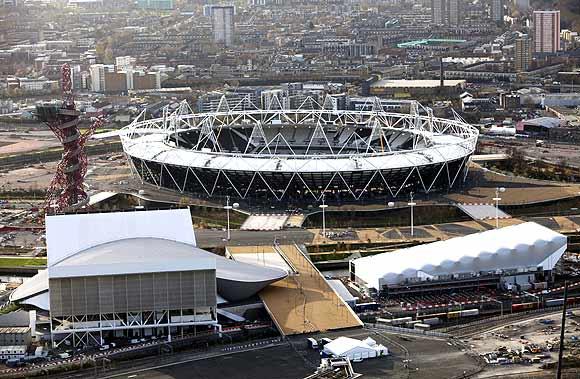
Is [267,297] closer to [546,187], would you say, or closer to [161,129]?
[546,187]

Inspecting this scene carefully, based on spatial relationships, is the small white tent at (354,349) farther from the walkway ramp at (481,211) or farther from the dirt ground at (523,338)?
the walkway ramp at (481,211)

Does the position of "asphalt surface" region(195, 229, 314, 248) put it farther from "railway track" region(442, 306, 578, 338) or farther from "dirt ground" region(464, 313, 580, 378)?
"dirt ground" region(464, 313, 580, 378)

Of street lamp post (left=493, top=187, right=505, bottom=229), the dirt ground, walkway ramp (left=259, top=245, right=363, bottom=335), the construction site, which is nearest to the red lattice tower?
the construction site

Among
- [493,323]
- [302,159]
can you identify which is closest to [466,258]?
[493,323]

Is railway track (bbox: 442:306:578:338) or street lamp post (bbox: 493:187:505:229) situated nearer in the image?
railway track (bbox: 442:306:578:338)

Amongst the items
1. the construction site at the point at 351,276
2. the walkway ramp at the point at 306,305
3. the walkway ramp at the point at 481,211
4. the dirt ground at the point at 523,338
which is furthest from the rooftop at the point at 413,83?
the dirt ground at the point at 523,338

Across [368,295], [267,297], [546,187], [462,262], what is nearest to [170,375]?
[267,297]
